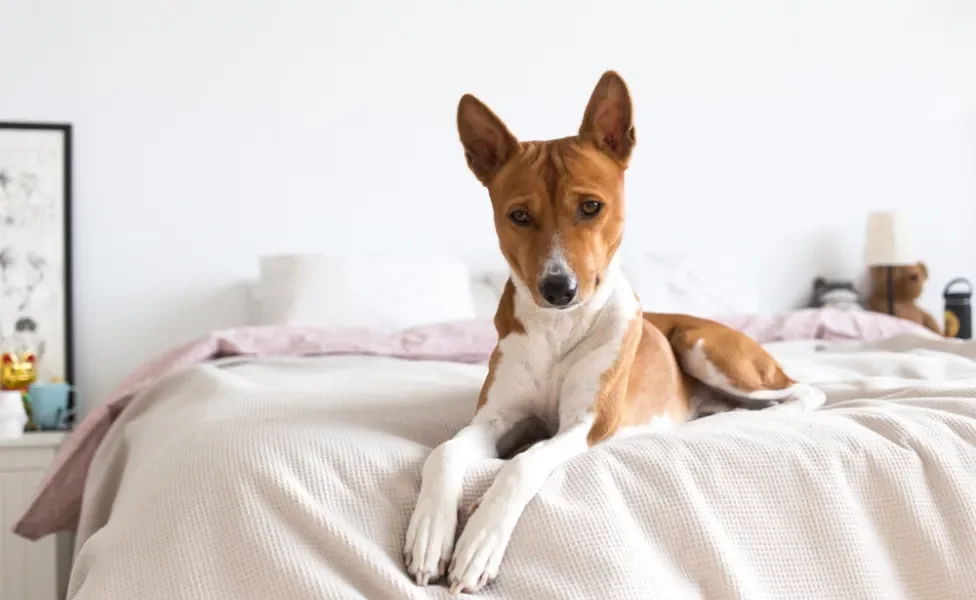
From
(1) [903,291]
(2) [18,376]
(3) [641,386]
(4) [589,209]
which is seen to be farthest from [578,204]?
(1) [903,291]

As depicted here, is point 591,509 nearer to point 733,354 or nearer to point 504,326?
point 504,326

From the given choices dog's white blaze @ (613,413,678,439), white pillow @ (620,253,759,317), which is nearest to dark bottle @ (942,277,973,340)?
white pillow @ (620,253,759,317)

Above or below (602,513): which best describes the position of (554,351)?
above

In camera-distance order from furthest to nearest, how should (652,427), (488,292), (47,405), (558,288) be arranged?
(488,292) → (47,405) → (652,427) → (558,288)

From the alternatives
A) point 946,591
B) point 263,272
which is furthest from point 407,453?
point 263,272

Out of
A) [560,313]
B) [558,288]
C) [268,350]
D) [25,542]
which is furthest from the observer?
[25,542]

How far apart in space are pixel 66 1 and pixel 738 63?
271 cm

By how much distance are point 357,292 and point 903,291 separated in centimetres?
242

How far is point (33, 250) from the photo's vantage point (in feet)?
10.2

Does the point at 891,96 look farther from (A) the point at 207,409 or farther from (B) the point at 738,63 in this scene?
(A) the point at 207,409

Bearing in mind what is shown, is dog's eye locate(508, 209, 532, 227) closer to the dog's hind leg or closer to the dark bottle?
the dog's hind leg

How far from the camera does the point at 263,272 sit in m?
3.12

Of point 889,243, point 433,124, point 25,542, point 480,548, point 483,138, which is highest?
point 433,124

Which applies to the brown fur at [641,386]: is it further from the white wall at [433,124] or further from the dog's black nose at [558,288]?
the white wall at [433,124]
